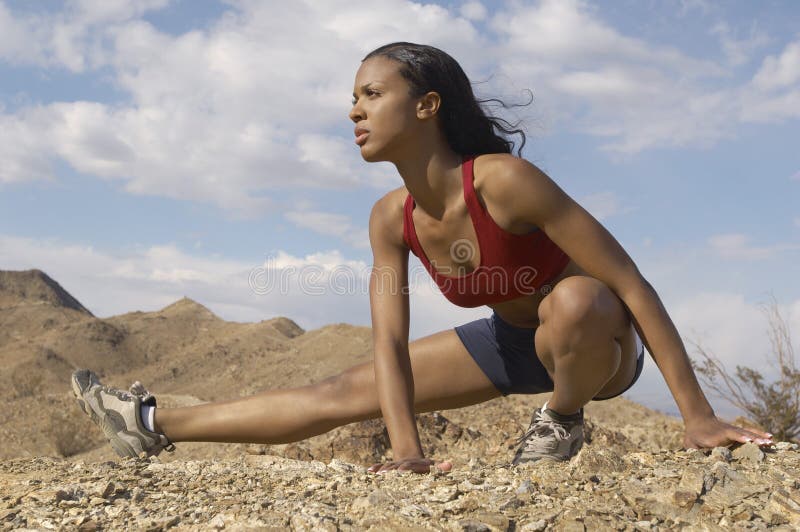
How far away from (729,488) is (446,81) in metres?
1.63

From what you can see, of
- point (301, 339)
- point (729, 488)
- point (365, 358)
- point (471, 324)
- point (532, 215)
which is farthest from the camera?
point (301, 339)

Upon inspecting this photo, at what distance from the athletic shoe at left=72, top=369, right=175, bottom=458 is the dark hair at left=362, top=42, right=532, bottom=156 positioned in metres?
1.73

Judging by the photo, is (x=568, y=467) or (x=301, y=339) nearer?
(x=568, y=467)

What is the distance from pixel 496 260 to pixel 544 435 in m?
0.67

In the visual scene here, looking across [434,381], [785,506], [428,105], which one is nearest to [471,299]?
[434,381]

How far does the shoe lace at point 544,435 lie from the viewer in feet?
9.14

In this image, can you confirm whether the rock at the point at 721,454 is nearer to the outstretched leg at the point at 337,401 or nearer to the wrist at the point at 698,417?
the wrist at the point at 698,417

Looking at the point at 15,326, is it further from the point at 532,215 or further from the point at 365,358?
the point at 532,215

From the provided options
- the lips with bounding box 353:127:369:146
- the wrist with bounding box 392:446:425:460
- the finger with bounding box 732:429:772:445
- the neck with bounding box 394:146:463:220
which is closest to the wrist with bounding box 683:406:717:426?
the finger with bounding box 732:429:772:445

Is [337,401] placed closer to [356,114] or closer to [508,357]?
[508,357]

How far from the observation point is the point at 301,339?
12516 mm

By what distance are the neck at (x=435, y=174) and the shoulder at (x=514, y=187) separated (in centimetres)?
10

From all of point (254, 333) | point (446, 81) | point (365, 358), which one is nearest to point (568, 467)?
point (446, 81)

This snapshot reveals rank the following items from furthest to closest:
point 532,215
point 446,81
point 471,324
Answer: point 471,324 → point 446,81 → point 532,215
